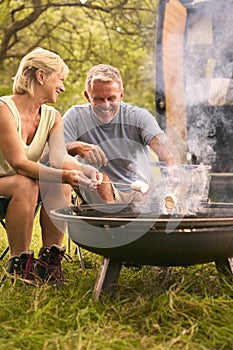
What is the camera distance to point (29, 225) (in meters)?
2.74

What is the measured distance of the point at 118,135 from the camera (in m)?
3.36

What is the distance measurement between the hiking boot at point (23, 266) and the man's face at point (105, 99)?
988 millimetres

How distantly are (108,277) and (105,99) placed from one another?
119cm

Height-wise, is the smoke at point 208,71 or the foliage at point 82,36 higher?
the foliage at point 82,36

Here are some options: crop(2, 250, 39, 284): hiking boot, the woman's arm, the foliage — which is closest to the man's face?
the woman's arm

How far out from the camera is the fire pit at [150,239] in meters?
2.18

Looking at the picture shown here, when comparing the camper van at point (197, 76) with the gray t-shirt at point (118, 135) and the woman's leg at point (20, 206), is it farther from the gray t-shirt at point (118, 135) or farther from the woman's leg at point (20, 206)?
the woman's leg at point (20, 206)

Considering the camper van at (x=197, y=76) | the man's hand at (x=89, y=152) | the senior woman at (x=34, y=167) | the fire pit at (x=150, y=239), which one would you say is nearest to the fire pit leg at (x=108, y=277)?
the fire pit at (x=150, y=239)

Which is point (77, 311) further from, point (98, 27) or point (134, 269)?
point (98, 27)

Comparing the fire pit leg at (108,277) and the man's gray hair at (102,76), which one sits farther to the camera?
the man's gray hair at (102,76)

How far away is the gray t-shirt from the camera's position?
3352 mm

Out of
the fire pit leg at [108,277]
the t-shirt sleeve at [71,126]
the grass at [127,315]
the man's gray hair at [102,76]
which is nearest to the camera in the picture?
the grass at [127,315]

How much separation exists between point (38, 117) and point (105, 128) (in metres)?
0.49

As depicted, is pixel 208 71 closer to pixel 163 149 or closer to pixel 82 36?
pixel 163 149
